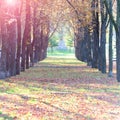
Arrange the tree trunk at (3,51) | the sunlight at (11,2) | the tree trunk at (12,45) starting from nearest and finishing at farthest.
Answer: the tree trunk at (3,51) < the sunlight at (11,2) < the tree trunk at (12,45)

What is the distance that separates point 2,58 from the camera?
22.9 m

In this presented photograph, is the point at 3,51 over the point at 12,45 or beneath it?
beneath

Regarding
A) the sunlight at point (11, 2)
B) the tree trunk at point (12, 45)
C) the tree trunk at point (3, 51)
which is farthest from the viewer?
the tree trunk at point (12, 45)

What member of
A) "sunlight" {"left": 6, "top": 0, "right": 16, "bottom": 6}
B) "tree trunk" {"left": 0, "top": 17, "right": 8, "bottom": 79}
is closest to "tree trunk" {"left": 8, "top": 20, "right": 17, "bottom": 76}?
"sunlight" {"left": 6, "top": 0, "right": 16, "bottom": 6}

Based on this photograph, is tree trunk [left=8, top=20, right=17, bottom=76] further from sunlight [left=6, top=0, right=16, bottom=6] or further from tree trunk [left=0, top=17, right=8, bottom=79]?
tree trunk [left=0, top=17, right=8, bottom=79]

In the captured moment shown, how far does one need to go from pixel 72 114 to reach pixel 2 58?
12.6 m

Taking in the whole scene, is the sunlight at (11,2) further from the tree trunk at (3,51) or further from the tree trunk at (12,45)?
the tree trunk at (3,51)

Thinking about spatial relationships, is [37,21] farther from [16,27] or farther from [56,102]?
[56,102]

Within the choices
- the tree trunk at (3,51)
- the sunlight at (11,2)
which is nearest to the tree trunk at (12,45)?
the sunlight at (11,2)

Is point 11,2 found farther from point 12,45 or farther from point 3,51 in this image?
point 3,51

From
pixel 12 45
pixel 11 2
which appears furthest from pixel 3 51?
pixel 11 2

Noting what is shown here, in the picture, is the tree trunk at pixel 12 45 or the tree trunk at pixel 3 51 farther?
the tree trunk at pixel 12 45

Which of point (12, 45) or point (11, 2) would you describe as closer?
point (11, 2)

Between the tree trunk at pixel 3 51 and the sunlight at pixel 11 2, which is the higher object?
the sunlight at pixel 11 2
